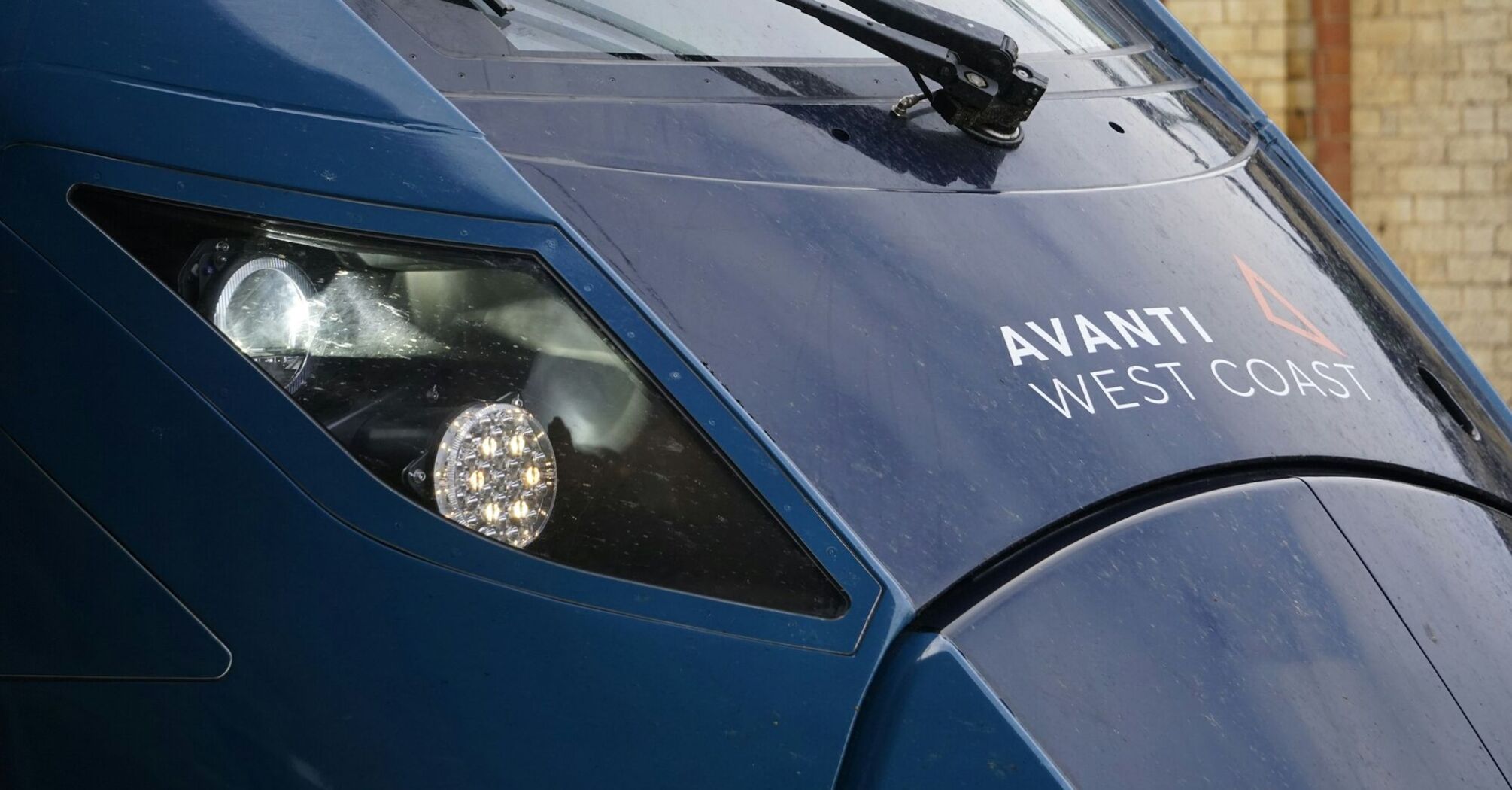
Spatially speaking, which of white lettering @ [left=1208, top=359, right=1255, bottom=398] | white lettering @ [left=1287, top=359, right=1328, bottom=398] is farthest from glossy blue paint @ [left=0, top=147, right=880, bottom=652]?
white lettering @ [left=1287, top=359, right=1328, bottom=398]

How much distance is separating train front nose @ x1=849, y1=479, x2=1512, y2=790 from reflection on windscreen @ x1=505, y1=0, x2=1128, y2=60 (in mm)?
776

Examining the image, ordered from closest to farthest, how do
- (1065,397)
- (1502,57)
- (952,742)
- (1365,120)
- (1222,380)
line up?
(952,742) → (1065,397) → (1222,380) → (1502,57) → (1365,120)

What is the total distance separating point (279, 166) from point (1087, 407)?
0.85 meters

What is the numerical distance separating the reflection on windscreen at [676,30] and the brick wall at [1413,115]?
21.6 ft

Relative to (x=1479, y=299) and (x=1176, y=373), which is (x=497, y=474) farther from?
(x=1479, y=299)

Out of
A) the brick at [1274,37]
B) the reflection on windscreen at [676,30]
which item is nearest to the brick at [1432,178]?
the brick at [1274,37]

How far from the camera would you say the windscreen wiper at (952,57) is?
1878mm

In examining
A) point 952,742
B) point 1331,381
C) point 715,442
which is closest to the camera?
point 952,742

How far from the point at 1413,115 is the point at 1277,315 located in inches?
265

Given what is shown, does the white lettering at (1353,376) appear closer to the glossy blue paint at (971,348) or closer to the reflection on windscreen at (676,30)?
the glossy blue paint at (971,348)

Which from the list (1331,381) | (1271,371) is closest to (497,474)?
(1271,371)

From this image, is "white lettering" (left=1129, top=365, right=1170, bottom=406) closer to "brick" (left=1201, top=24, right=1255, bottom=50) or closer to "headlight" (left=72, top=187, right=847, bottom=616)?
"headlight" (left=72, top=187, right=847, bottom=616)

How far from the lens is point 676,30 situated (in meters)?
1.92

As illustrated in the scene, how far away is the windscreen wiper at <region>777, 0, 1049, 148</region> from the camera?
1878 millimetres
